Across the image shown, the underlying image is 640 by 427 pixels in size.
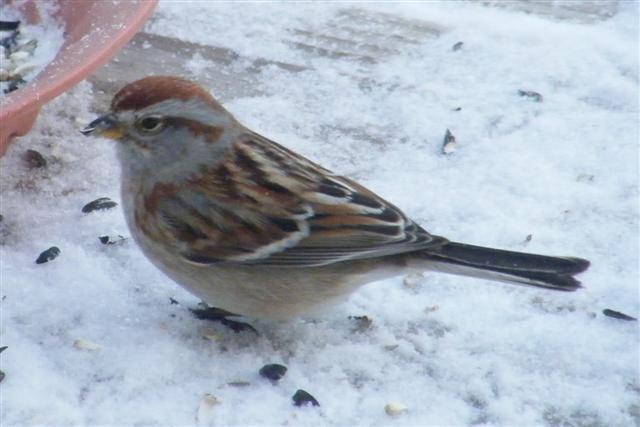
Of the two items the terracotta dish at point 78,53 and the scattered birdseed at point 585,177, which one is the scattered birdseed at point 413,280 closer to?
the scattered birdseed at point 585,177

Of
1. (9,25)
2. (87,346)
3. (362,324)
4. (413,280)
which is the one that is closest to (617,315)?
(413,280)

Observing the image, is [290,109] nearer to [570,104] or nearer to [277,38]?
[277,38]

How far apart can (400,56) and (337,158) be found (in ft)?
2.35

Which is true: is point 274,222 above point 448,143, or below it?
above

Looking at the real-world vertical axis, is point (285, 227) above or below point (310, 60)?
above

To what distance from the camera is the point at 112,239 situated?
3236 millimetres

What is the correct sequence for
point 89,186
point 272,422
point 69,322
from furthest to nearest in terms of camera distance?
point 89,186 < point 69,322 < point 272,422

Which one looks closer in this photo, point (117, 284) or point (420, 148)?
point (117, 284)

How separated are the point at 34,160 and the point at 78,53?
500 mm

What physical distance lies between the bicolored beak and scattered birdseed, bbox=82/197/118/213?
20.8 inches

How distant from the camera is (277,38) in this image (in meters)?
4.25

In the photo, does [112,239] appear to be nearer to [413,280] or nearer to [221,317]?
[221,317]

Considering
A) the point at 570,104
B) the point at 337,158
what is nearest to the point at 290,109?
the point at 337,158

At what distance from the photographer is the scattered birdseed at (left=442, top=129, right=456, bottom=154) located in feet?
12.2
